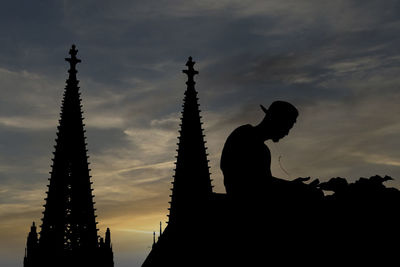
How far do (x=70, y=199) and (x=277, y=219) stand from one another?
3887cm

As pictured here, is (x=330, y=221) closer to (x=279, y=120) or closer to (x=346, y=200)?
(x=346, y=200)

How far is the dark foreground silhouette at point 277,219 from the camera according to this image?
6.20 meters

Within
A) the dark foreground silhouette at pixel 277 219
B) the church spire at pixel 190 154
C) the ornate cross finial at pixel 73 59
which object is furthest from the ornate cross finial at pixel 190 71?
the dark foreground silhouette at pixel 277 219

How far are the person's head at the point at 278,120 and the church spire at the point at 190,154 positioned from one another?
116ft

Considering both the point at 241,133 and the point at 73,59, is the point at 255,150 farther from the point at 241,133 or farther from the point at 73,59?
the point at 73,59

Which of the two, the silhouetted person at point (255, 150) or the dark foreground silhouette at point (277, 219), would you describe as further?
the silhouetted person at point (255, 150)

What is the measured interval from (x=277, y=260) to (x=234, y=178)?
0.94m

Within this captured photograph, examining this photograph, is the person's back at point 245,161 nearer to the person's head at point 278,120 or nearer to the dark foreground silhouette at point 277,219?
the dark foreground silhouette at point 277,219

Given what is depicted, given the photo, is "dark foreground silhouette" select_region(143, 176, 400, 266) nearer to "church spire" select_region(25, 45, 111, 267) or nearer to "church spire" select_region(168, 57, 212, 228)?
"church spire" select_region(168, 57, 212, 228)

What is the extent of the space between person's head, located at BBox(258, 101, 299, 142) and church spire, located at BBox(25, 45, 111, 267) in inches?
1443

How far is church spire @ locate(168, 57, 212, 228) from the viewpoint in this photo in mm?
43156

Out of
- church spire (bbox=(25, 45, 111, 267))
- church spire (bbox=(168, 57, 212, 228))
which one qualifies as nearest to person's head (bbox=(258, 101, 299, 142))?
church spire (bbox=(168, 57, 212, 228))

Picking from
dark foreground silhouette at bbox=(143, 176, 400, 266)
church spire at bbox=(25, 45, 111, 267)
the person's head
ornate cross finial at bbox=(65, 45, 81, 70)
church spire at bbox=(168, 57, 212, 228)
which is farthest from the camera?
ornate cross finial at bbox=(65, 45, 81, 70)

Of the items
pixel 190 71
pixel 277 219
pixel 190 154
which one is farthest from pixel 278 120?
pixel 190 71
